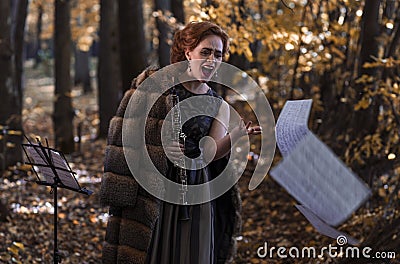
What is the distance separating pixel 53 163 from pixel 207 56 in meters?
1.29

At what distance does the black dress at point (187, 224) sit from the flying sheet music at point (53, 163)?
681 mm

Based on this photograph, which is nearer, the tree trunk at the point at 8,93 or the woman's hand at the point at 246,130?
the woman's hand at the point at 246,130

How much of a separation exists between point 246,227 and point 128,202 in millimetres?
4333

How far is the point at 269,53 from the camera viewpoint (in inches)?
394

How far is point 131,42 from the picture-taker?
396 inches

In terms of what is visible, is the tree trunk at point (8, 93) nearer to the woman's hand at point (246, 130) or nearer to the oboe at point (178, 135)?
the oboe at point (178, 135)

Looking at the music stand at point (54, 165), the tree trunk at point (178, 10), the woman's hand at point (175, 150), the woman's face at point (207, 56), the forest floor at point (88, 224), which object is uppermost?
the tree trunk at point (178, 10)

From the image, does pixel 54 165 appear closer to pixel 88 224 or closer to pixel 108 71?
pixel 88 224

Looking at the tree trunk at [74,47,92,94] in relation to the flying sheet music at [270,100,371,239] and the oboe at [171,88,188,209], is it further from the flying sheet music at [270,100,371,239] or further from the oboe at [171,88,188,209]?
the flying sheet music at [270,100,371,239]

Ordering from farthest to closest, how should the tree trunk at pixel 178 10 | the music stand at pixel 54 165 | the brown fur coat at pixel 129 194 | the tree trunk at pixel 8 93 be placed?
the tree trunk at pixel 178 10 → the tree trunk at pixel 8 93 → the brown fur coat at pixel 129 194 → the music stand at pixel 54 165

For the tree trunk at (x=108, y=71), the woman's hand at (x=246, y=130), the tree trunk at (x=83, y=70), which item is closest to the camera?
the woman's hand at (x=246, y=130)

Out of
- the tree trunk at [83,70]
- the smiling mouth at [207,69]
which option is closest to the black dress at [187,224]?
the smiling mouth at [207,69]

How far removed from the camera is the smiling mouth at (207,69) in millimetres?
4484

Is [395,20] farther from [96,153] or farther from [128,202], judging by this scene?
[96,153]
